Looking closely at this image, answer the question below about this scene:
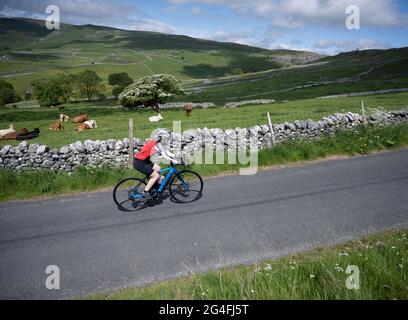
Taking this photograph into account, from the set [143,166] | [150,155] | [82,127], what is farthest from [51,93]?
[150,155]

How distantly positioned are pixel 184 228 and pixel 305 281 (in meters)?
3.52

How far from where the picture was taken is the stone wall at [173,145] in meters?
12.8

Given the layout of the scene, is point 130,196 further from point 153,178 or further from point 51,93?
point 51,93

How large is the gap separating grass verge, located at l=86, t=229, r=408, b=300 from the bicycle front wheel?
4.02 meters

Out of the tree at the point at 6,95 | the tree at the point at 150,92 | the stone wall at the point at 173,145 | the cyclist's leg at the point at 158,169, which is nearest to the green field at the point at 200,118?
the tree at the point at 150,92

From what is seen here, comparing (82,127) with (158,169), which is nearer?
(158,169)

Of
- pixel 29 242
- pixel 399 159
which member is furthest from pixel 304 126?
→ pixel 29 242

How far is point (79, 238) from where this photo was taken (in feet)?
24.7

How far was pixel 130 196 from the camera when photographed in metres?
9.17

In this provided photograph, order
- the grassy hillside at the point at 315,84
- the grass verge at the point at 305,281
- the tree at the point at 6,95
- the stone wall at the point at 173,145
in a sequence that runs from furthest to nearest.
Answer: the tree at the point at 6,95 → the grassy hillside at the point at 315,84 → the stone wall at the point at 173,145 → the grass verge at the point at 305,281

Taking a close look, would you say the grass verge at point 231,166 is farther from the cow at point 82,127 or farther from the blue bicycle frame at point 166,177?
the cow at point 82,127

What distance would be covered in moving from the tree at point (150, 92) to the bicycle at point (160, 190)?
123ft
